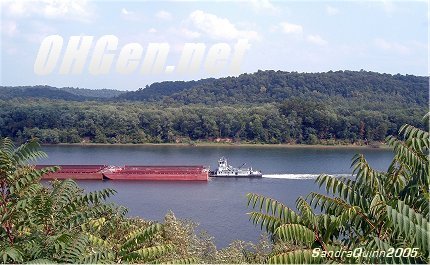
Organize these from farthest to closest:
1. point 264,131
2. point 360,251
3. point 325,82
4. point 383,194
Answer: point 325,82 → point 264,131 → point 383,194 → point 360,251

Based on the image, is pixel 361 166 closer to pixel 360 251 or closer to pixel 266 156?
pixel 360 251

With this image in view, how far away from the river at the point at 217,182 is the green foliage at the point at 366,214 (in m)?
9.89

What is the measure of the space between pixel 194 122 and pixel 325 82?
24436 mm

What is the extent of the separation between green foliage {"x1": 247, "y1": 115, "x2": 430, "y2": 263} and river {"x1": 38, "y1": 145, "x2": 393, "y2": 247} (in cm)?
989

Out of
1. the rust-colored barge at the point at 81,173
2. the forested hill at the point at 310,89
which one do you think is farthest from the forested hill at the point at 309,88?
the rust-colored barge at the point at 81,173

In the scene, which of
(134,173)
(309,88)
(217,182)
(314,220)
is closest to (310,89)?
(309,88)

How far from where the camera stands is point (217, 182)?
23672 mm

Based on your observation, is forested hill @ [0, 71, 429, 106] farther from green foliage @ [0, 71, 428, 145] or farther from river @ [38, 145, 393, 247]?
river @ [38, 145, 393, 247]

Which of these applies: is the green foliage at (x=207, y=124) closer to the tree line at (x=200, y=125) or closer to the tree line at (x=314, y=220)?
the tree line at (x=200, y=125)

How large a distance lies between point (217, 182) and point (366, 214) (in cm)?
2067

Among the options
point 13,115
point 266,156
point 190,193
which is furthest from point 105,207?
point 13,115

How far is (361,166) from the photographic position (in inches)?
132

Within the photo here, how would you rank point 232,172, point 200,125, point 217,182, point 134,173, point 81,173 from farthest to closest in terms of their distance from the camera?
1. point 200,125
2. point 232,172
3. point 81,173
4. point 134,173
5. point 217,182

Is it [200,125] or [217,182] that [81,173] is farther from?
[200,125]
